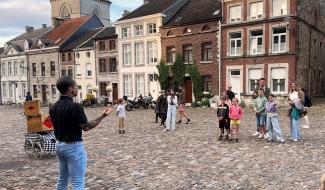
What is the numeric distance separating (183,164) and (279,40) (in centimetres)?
2119

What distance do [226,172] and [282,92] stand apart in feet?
69.0

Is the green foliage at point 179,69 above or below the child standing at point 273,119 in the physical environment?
above

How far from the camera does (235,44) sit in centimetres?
3003

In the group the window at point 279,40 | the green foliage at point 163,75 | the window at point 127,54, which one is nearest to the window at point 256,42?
the window at point 279,40

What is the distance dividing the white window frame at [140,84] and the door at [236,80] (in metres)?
10.1

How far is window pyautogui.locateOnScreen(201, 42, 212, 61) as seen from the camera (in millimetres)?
31625

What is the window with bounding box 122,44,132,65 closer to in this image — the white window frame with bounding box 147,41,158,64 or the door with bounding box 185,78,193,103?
the white window frame with bounding box 147,41,158,64

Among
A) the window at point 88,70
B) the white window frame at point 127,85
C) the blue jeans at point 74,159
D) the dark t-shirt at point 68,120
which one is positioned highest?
the window at point 88,70

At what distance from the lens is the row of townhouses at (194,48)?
27734mm

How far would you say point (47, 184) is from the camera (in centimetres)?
750

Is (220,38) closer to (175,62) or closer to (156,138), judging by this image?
(175,62)

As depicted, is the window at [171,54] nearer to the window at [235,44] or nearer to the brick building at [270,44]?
the brick building at [270,44]

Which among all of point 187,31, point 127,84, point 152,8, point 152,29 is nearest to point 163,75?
point 187,31

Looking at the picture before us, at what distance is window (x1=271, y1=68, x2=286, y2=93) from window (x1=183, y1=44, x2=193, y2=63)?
25.9 feet
